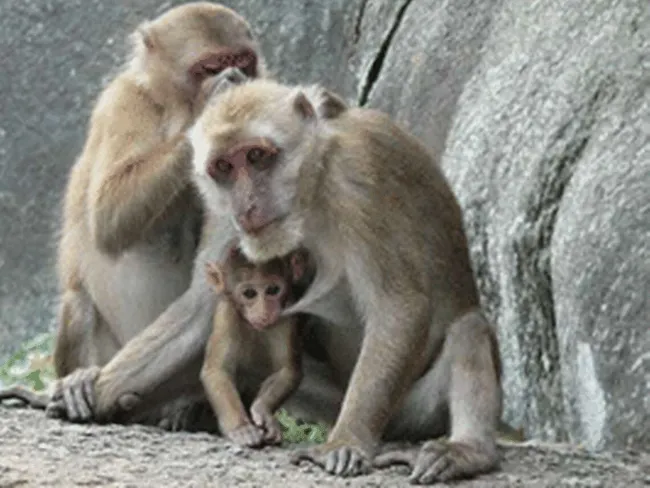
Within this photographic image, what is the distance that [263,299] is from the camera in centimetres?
913

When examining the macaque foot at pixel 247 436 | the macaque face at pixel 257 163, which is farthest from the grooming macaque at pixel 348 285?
the macaque foot at pixel 247 436

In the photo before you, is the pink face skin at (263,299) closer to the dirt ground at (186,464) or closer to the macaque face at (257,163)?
the macaque face at (257,163)

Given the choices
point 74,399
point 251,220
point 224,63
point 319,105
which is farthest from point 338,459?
point 224,63

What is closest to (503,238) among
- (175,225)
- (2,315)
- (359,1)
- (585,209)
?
(585,209)

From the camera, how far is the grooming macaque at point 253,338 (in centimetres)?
909

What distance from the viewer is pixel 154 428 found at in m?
9.47

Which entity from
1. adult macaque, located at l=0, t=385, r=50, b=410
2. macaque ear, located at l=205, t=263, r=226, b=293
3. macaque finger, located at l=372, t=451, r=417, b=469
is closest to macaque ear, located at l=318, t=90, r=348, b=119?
macaque ear, located at l=205, t=263, r=226, b=293

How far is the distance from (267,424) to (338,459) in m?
0.67

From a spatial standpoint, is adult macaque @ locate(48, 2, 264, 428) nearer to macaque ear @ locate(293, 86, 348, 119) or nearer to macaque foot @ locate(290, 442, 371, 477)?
macaque ear @ locate(293, 86, 348, 119)

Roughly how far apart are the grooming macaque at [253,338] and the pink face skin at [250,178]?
0.47 meters

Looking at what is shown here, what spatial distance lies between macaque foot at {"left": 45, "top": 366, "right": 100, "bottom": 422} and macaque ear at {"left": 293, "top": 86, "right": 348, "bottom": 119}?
5.41 ft

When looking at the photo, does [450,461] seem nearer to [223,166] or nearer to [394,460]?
[394,460]

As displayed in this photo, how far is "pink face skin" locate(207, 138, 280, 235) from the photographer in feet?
28.3

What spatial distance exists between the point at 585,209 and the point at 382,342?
1814mm
